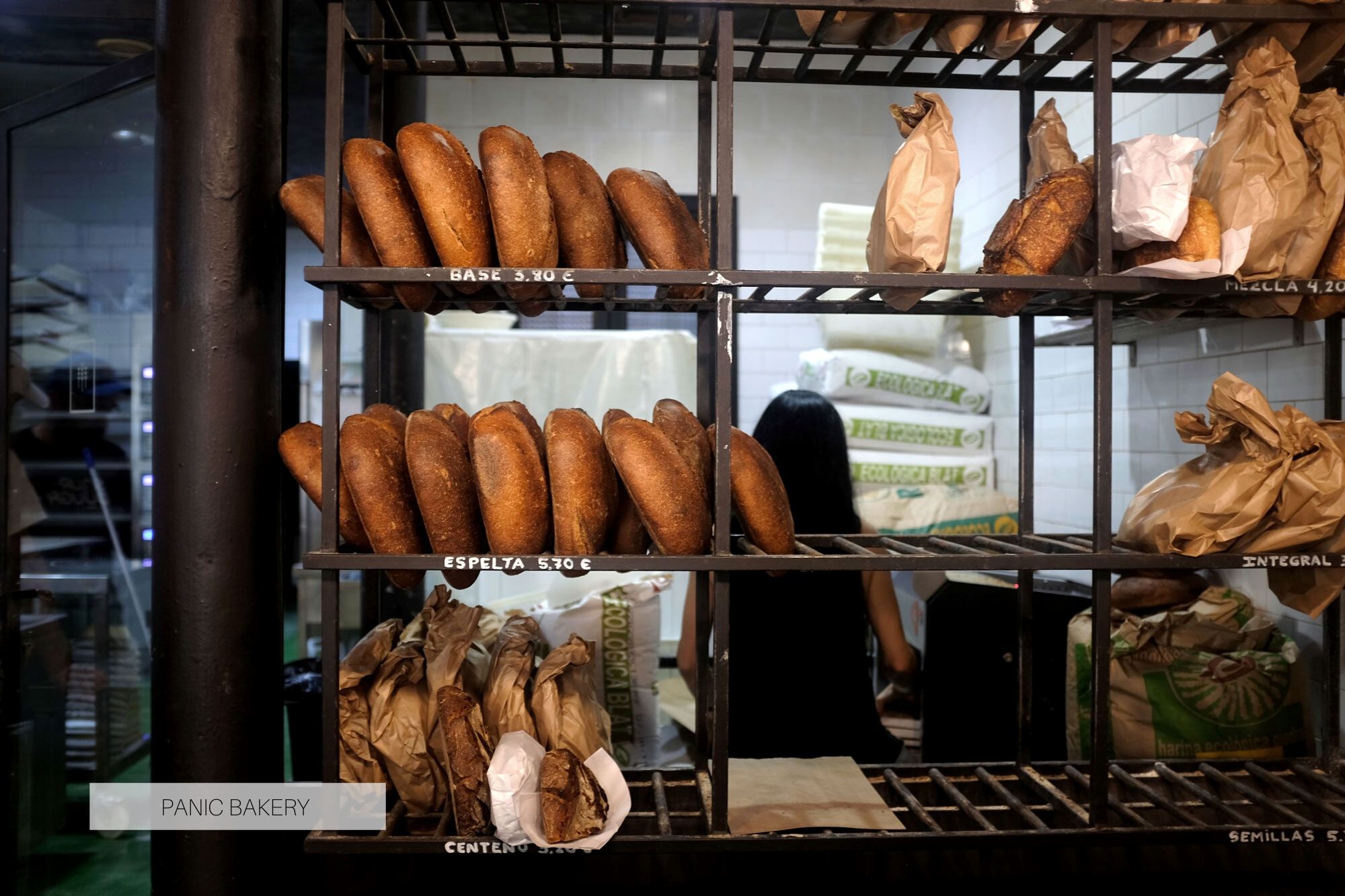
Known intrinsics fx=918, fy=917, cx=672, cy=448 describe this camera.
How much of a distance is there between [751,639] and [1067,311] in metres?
1.05

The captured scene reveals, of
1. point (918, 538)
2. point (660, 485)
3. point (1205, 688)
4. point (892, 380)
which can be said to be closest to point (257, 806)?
point (660, 485)

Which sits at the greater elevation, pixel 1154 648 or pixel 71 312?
pixel 71 312

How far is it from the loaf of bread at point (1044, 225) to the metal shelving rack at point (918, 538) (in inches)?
1.5

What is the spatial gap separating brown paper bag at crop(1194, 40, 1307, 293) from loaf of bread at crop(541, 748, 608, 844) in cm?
138

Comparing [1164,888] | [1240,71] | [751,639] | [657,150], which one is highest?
[657,150]

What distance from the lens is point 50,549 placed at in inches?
107

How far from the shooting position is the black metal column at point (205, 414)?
1.57m

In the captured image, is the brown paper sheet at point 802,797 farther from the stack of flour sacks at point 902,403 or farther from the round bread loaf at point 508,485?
the stack of flour sacks at point 902,403

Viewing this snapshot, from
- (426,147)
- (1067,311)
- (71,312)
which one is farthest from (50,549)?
(1067,311)

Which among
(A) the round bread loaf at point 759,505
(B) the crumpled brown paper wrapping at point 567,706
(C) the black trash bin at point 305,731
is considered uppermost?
(A) the round bread loaf at point 759,505

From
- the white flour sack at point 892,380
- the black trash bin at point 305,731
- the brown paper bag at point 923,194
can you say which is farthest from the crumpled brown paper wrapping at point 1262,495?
the white flour sack at point 892,380

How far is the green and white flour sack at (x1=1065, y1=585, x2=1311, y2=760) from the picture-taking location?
6.44 ft

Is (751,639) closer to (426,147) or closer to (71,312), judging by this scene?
(426,147)

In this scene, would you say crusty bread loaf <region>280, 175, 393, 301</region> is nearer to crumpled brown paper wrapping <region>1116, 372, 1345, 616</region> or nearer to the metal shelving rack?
the metal shelving rack
